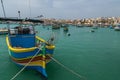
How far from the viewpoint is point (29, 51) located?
644 inches

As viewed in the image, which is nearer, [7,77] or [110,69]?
[7,77]

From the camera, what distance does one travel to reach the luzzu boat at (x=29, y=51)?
16109mm

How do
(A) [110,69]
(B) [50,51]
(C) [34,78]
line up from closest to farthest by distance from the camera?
(C) [34,78], (B) [50,51], (A) [110,69]

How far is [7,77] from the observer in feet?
54.4

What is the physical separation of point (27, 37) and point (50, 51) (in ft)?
11.3

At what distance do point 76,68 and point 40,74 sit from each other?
4.48 metres

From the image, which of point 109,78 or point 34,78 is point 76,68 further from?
point 34,78

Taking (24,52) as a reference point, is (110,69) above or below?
below

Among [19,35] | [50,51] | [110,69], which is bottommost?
[110,69]

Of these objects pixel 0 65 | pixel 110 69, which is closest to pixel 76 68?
pixel 110 69

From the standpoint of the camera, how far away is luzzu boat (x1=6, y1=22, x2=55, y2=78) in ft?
52.9

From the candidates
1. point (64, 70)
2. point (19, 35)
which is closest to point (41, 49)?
point (64, 70)

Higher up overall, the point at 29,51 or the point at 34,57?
the point at 29,51

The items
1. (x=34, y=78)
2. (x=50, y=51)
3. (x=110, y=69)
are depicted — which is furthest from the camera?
(x=110, y=69)
